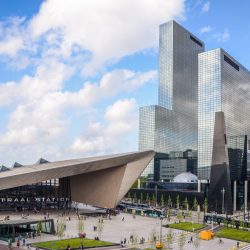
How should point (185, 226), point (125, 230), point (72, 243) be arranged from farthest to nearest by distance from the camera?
point (185, 226)
point (125, 230)
point (72, 243)

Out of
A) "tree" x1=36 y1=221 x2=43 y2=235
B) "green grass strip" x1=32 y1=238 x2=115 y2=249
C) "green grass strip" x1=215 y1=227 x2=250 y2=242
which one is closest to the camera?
"green grass strip" x1=32 y1=238 x2=115 y2=249

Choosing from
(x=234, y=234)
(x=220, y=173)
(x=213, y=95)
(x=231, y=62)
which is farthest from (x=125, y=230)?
(x=231, y=62)

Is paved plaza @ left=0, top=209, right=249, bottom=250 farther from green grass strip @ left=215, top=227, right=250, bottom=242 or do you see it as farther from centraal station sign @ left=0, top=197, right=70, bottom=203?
centraal station sign @ left=0, top=197, right=70, bottom=203

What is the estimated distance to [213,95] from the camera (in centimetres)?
16450

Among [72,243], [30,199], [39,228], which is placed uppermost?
[30,199]

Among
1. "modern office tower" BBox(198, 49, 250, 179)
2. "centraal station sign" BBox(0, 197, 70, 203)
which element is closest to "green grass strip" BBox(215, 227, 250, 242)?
"centraal station sign" BBox(0, 197, 70, 203)

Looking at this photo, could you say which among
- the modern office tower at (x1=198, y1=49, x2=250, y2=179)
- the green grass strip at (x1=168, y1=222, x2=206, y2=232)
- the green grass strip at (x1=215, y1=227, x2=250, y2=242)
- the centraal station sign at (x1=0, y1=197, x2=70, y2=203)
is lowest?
the green grass strip at (x1=215, y1=227, x2=250, y2=242)

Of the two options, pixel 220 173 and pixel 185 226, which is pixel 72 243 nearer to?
pixel 185 226

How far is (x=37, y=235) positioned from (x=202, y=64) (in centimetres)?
12791

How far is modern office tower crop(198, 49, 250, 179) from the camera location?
6088 inches

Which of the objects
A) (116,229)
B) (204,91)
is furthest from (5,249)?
(204,91)

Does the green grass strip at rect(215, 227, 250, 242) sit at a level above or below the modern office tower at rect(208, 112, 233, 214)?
below

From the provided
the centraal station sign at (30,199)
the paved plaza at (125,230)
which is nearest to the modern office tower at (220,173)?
the paved plaza at (125,230)

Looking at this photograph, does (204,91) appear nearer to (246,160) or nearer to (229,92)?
(229,92)
